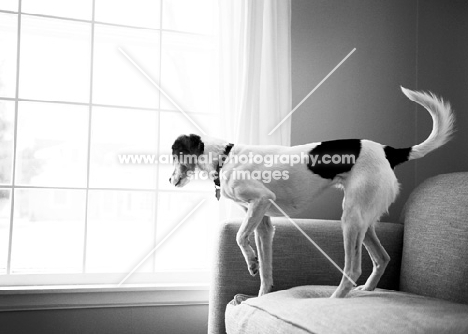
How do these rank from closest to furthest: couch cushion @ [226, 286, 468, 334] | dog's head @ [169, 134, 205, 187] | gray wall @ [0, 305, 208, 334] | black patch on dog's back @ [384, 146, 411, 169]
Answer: couch cushion @ [226, 286, 468, 334]
dog's head @ [169, 134, 205, 187]
black patch on dog's back @ [384, 146, 411, 169]
gray wall @ [0, 305, 208, 334]

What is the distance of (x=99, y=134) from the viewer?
2.34 metres

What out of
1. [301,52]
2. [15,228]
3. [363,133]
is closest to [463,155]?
[363,133]

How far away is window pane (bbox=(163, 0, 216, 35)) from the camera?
245 centimetres

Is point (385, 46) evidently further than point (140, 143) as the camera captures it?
Yes

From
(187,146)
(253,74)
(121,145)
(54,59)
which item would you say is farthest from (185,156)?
(54,59)

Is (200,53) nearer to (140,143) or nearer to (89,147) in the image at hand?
(140,143)

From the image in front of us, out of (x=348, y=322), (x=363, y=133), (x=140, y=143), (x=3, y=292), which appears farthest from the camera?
(x=363, y=133)

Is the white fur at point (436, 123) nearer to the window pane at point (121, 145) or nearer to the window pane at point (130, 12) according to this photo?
the window pane at point (121, 145)

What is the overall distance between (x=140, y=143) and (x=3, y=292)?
897 millimetres

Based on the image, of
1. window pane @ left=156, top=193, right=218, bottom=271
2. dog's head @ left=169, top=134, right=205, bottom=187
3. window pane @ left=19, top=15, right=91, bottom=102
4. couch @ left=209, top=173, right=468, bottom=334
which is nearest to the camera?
couch @ left=209, top=173, right=468, bottom=334

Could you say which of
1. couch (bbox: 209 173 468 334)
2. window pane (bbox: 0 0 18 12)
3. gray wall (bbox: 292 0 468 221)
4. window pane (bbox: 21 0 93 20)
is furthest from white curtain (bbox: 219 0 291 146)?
window pane (bbox: 0 0 18 12)

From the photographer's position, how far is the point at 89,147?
7.54ft

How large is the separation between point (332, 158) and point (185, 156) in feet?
1.47

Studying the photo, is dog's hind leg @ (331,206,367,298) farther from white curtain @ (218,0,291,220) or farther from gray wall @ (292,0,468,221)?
gray wall @ (292,0,468,221)
